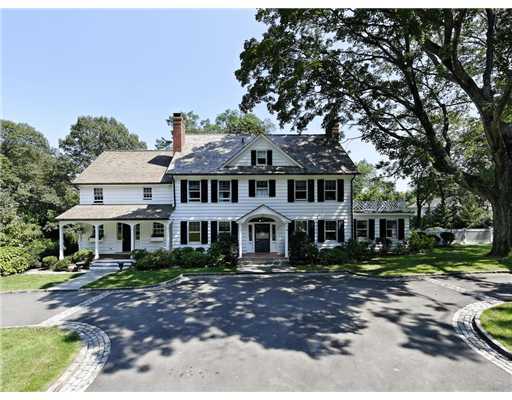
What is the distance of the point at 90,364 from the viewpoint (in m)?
5.57

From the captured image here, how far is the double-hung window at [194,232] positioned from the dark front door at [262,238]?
3.97m

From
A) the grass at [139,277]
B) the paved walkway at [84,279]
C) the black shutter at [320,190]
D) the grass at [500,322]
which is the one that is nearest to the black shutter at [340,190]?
the black shutter at [320,190]

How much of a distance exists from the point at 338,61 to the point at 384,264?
12218 mm

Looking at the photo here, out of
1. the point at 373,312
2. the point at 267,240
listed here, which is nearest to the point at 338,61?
the point at 267,240

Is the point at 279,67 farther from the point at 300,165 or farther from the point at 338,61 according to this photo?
the point at 300,165

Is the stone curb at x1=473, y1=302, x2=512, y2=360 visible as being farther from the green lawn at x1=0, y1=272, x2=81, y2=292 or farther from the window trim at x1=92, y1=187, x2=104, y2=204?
the window trim at x1=92, y1=187, x2=104, y2=204

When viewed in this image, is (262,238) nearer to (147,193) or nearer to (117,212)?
(147,193)

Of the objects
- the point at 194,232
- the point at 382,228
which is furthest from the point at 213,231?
the point at 382,228

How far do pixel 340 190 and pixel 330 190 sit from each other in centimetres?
71

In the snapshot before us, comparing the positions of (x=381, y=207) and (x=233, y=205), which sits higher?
(x=233, y=205)

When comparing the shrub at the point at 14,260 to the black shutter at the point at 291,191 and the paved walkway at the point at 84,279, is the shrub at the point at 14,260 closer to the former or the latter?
the paved walkway at the point at 84,279

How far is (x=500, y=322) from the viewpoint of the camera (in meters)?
7.11

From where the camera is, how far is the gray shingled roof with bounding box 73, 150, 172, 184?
19.6 metres

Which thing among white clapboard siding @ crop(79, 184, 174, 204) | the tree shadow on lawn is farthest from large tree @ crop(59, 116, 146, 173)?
the tree shadow on lawn
